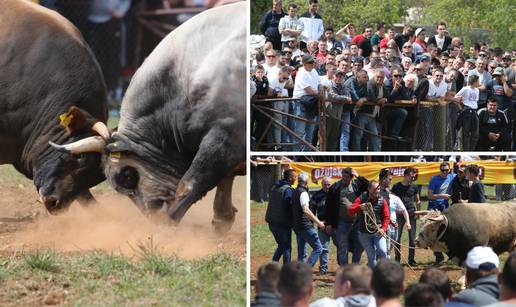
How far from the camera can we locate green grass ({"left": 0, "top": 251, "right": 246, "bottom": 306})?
8.77 m

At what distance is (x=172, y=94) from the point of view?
36.9ft

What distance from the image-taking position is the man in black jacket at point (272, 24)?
10.1 m

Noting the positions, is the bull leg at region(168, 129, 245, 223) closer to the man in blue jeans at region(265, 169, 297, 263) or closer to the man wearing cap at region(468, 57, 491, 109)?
the man in blue jeans at region(265, 169, 297, 263)

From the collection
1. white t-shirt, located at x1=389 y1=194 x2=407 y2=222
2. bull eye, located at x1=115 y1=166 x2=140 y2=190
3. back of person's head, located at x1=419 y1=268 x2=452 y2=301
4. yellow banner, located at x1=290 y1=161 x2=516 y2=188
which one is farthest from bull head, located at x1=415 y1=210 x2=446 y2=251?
back of person's head, located at x1=419 y1=268 x2=452 y2=301

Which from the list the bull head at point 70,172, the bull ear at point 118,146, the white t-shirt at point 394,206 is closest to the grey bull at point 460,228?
the white t-shirt at point 394,206

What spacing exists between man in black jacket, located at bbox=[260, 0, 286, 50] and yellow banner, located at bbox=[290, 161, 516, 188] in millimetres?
1476

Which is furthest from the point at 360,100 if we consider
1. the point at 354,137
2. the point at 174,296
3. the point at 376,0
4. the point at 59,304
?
the point at 59,304

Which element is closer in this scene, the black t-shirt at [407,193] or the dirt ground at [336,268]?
the dirt ground at [336,268]

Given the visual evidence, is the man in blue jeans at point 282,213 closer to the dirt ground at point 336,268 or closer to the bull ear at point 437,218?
the dirt ground at point 336,268

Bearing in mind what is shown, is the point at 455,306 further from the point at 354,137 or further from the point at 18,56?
the point at 18,56

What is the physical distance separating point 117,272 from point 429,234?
3.01m

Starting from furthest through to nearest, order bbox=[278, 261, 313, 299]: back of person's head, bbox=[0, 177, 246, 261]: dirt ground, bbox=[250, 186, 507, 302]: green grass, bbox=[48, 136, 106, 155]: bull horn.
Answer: bbox=[48, 136, 106, 155]: bull horn, bbox=[0, 177, 246, 261]: dirt ground, bbox=[250, 186, 507, 302]: green grass, bbox=[278, 261, 313, 299]: back of person's head

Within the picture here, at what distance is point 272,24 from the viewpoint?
10.2 m

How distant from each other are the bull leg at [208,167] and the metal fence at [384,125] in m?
1.32
